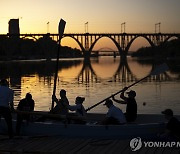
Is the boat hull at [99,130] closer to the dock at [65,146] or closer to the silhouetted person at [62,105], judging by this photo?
the dock at [65,146]

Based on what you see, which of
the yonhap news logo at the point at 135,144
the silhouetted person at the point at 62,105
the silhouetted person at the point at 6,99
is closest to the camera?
the yonhap news logo at the point at 135,144

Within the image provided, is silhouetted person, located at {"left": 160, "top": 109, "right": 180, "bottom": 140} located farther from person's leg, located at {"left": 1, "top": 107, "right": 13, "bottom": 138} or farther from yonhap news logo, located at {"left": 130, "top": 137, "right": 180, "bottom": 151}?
person's leg, located at {"left": 1, "top": 107, "right": 13, "bottom": 138}

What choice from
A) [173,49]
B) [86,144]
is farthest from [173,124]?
[173,49]

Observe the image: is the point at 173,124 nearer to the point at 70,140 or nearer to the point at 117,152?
the point at 117,152

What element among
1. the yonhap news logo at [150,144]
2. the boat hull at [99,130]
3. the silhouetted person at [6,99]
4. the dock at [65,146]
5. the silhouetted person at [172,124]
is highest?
the silhouetted person at [6,99]

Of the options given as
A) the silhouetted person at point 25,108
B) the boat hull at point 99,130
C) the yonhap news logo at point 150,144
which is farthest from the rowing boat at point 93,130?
the yonhap news logo at point 150,144

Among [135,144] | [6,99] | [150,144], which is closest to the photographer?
[135,144]

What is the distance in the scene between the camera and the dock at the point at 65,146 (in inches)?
345

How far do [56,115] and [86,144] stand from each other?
1455 mm

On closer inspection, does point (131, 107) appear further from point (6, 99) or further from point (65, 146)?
point (6, 99)

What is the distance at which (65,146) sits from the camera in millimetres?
9328

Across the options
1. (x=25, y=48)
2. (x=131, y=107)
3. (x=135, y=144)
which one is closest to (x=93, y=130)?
(x=135, y=144)

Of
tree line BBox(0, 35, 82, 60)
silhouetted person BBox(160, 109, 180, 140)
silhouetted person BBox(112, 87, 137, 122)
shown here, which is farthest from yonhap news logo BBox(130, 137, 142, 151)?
tree line BBox(0, 35, 82, 60)

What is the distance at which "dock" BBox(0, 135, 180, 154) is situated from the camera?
877 centimetres
